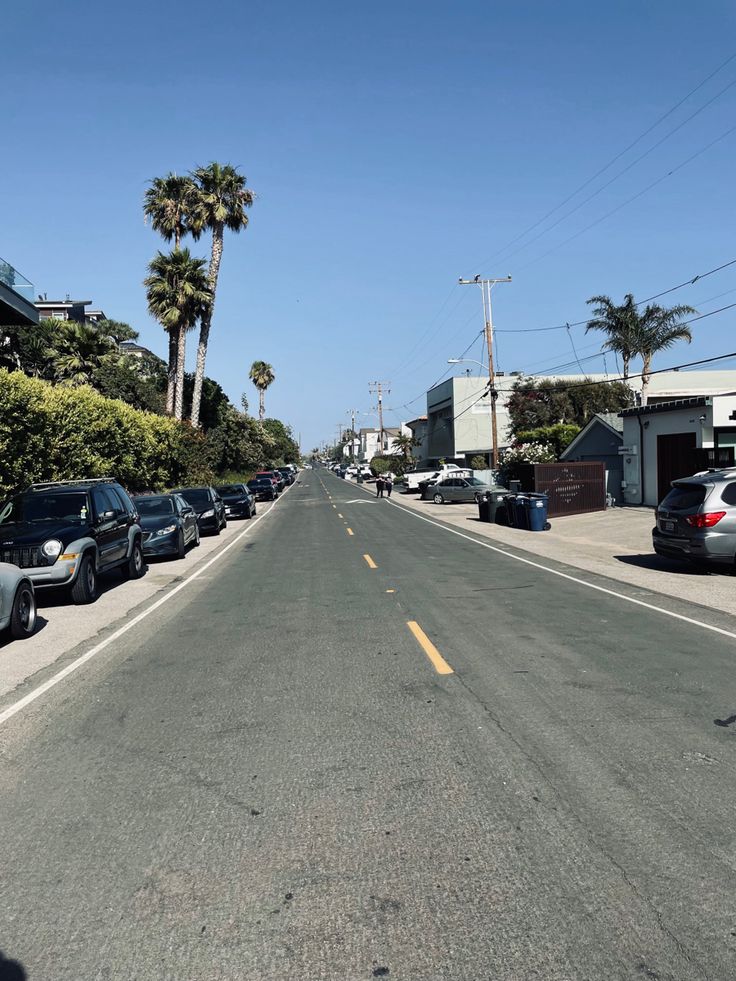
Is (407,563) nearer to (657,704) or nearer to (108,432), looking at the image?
(657,704)

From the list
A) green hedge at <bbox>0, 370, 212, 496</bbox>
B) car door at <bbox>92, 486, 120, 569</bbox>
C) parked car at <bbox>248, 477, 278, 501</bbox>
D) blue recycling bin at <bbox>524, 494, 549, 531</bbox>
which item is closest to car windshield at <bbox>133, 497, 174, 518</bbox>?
green hedge at <bbox>0, 370, 212, 496</bbox>

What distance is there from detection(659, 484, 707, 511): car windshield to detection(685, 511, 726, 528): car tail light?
0.24 meters

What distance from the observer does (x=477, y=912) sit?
3.41 metres

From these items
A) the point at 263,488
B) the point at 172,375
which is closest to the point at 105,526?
the point at 172,375

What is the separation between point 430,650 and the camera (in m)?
8.36

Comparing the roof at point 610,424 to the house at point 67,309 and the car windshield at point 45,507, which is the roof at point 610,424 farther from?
the house at point 67,309

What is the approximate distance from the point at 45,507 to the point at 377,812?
1058 centimetres

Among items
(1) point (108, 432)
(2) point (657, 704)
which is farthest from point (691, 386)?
(2) point (657, 704)

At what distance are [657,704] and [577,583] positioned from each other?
773 centimetres

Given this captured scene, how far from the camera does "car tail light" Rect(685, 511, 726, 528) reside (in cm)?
1425

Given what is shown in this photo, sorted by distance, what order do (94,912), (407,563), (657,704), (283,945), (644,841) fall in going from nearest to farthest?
(283,945) < (94,912) < (644,841) < (657,704) < (407,563)

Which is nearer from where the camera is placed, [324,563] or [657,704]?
[657,704]

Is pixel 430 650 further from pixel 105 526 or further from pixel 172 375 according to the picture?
pixel 172 375

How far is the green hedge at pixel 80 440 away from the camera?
1727cm
